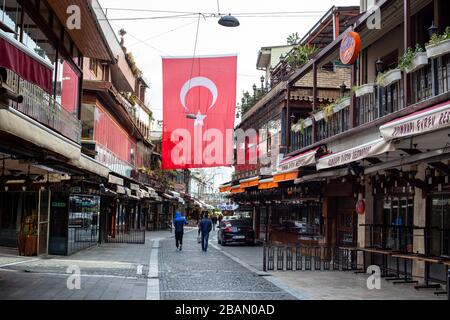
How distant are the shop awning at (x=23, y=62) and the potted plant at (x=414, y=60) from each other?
22.9ft

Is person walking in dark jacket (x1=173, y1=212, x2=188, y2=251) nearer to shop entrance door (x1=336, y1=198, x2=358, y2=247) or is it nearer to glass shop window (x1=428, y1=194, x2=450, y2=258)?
shop entrance door (x1=336, y1=198, x2=358, y2=247)

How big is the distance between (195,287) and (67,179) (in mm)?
8396

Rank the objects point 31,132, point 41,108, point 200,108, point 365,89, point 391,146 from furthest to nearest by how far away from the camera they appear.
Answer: point 200,108 → point 365,89 → point 41,108 → point 391,146 → point 31,132

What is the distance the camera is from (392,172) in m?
13.4

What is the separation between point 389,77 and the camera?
1232 centimetres

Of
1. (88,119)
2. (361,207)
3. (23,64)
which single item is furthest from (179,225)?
(23,64)

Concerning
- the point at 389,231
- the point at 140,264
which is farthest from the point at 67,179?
the point at 389,231

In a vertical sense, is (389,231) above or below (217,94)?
below

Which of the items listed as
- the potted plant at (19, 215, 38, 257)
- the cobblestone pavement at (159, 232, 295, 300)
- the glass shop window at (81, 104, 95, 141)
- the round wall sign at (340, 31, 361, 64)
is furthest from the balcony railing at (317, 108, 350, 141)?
the glass shop window at (81, 104, 95, 141)

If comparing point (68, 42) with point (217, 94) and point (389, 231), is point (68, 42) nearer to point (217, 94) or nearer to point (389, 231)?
point (217, 94)

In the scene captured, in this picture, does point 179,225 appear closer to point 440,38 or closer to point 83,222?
point 83,222

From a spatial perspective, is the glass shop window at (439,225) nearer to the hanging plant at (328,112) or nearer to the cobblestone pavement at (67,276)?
the hanging plant at (328,112)

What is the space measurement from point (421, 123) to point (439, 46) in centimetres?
228

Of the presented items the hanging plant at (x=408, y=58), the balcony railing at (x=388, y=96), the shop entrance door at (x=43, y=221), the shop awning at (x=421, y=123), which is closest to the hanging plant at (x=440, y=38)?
the balcony railing at (x=388, y=96)
